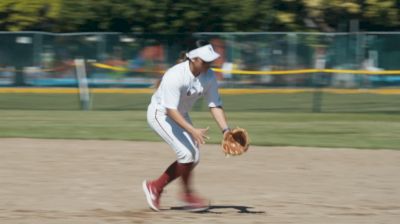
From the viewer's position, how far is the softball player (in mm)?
9062

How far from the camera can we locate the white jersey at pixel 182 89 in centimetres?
906

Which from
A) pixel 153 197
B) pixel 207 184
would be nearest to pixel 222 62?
pixel 207 184

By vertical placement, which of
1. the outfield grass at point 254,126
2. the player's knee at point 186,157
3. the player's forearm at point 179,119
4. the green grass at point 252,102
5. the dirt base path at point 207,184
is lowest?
the green grass at point 252,102

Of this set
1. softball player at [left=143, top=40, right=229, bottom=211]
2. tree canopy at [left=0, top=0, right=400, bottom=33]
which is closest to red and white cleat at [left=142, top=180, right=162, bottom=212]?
softball player at [left=143, top=40, right=229, bottom=211]

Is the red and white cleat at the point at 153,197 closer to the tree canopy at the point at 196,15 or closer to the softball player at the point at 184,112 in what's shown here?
the softball player at the point at 184,112

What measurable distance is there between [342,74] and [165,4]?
12.4 m

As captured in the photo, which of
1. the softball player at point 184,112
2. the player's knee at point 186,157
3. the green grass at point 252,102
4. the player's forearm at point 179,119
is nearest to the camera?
the player's forearm at point 179,119

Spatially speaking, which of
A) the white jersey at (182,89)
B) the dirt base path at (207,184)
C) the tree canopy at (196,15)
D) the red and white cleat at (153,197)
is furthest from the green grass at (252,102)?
the white jersey at (182,89)

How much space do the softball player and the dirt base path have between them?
0.84ft

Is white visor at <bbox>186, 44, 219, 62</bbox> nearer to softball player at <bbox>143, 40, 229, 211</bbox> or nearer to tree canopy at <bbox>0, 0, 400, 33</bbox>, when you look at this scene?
softball player at <bbox>143, 40, 229, 211</bbox>

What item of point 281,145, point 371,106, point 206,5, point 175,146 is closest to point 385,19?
point 206,5

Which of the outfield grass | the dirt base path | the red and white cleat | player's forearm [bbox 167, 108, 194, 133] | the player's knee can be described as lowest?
the outfield grass

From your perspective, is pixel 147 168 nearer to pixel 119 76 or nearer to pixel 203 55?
pixel 203 55

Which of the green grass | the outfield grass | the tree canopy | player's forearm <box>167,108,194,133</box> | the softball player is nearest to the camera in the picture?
player's forearm <box>167,108,194,133</box>
